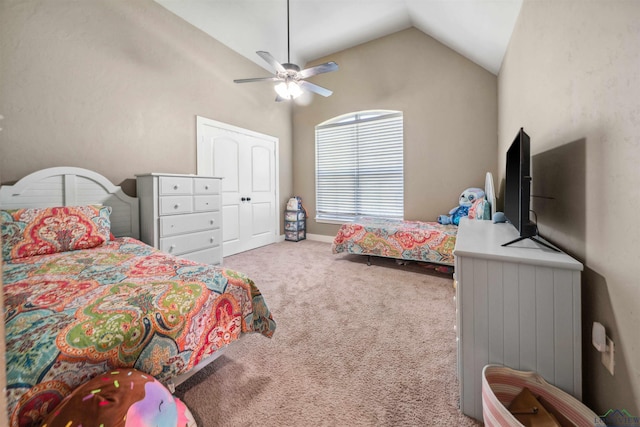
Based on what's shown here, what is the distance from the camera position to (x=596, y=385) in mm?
1098

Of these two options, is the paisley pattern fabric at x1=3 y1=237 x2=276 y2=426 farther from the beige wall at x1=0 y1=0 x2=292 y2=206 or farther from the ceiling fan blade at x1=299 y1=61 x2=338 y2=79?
the ceiling fan blade at x1=299 y1=61 x2=338 y2=79

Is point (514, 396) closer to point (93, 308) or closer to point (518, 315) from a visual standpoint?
point (518, 315)

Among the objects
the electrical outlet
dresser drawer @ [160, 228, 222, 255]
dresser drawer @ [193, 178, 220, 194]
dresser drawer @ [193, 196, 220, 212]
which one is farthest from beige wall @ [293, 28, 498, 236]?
the electrical outlet

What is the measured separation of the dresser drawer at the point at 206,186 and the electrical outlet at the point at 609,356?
326 cm

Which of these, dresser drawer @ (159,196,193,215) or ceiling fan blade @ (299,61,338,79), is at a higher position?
ceiling fan blade @ (299,61,338,79)

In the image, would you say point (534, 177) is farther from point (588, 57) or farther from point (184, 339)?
point (184, 339)

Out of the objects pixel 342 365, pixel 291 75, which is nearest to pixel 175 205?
pixel 291 75

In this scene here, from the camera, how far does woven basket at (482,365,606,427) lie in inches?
37.1

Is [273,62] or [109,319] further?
[273,62]

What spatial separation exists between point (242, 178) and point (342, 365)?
128 inches

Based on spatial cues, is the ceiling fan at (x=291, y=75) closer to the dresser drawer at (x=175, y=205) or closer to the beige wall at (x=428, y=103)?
the dresser drawer at (x=175, y=205)

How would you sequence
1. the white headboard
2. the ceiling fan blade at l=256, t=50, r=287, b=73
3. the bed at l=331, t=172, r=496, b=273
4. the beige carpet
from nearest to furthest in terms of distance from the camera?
the beige carpet
the white headboard
the ceiling fan blade at l=256, t=50, r=287, b=73
the bed at l=331, t=172, r=496, b=273

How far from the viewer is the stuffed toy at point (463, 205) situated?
11.4ft

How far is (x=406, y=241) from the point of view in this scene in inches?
126
